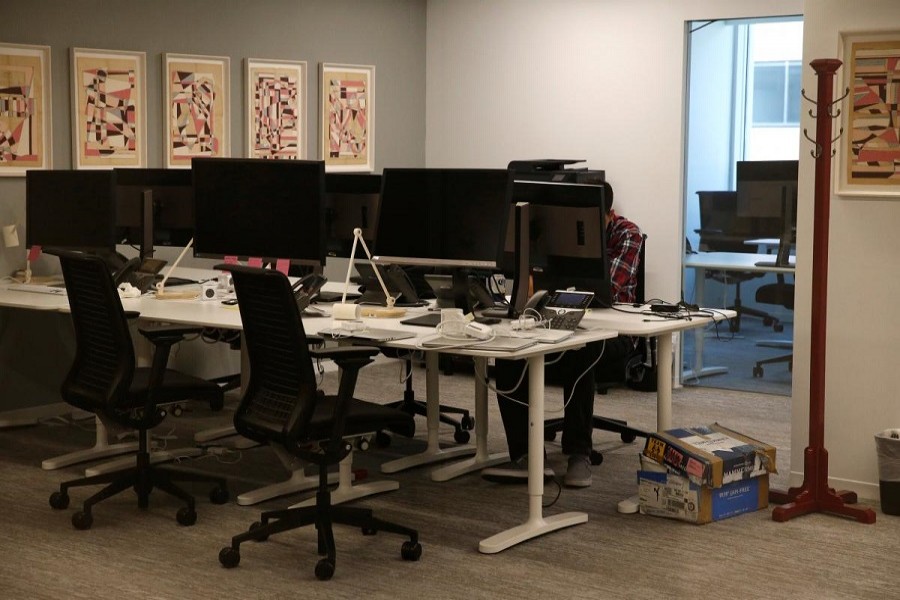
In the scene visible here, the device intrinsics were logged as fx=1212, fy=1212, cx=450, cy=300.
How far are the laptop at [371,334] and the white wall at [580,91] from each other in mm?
3252

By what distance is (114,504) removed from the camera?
4855 mm

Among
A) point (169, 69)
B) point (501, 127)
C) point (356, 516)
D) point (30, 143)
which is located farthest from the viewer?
point (501, 127)

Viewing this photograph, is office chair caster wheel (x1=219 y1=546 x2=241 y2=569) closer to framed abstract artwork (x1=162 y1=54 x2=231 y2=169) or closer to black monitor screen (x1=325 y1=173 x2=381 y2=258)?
black monitor screen (x1=325 y1=173 x2=381 y2=258)

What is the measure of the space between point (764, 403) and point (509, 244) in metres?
2.51

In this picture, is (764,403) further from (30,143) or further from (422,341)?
(30,143)

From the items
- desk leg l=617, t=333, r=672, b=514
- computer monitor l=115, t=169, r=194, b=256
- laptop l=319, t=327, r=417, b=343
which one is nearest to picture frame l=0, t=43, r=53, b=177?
computer monitor l=115, t=169, r=194, b=256

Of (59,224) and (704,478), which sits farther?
(59,224)

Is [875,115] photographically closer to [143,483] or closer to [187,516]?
[187,516]

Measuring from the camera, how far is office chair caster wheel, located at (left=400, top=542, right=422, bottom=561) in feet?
13.6

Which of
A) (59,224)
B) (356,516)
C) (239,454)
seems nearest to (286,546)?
(356,516)

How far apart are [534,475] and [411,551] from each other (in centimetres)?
53

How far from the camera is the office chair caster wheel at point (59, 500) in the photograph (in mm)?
4750

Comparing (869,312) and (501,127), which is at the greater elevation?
(501,127)

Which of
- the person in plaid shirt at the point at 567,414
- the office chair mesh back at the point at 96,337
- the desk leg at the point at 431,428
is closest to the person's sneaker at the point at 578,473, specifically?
the person in plaid shirt at the point at 567,414
